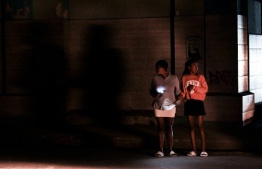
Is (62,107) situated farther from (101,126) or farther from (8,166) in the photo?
(8,166)

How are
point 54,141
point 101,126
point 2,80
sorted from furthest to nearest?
point 2,80
point 101,126
point 54,141

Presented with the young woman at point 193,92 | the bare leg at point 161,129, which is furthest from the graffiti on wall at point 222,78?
the bare leg at point 161,129

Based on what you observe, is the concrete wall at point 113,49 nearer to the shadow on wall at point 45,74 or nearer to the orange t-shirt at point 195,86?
the shadow on wall at point 45,74

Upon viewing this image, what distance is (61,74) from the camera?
48.5ft

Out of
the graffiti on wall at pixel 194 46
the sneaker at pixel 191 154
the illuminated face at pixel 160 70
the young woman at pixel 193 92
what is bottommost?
the sneaker at pixel 191 154

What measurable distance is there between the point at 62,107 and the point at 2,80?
1626 millimetres

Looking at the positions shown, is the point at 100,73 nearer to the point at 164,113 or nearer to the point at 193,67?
the point at 164,113

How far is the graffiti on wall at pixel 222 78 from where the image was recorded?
13922 mm

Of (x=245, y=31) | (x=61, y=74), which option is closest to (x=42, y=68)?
(x=61, y=74)

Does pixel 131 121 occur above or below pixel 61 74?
below

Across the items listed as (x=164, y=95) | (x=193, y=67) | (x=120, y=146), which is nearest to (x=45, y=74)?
(x=120, y=146)

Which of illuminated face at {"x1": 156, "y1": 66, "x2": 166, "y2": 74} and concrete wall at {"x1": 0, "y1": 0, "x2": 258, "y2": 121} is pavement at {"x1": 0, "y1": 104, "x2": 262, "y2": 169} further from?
illuminated face at {"x1": 156, "y1": 66, "x2": 166, "y2": 74}

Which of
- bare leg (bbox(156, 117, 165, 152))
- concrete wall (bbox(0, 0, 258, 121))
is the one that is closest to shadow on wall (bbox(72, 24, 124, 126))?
concrete wall (bbox(0, 0, 258, 121))

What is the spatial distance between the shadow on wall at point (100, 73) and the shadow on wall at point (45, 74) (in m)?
0.46
